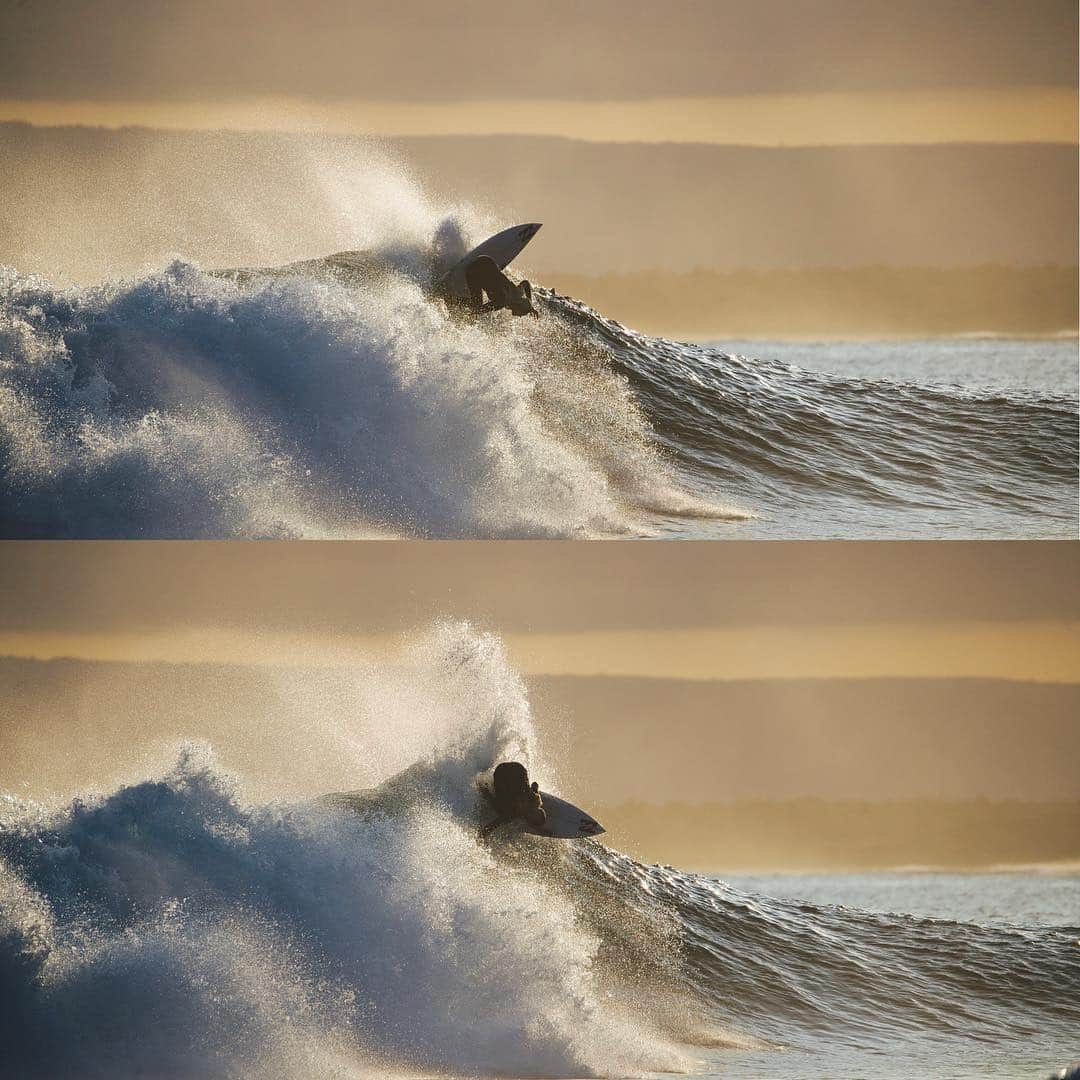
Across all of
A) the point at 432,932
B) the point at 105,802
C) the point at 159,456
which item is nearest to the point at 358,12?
the point at 159,456

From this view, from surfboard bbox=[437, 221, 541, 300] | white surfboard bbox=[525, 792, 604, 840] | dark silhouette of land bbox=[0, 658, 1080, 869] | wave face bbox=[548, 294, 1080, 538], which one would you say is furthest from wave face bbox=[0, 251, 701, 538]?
white surfboard bbox=[525, 792, 604, 840]

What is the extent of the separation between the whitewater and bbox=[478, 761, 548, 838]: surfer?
38.4 inches

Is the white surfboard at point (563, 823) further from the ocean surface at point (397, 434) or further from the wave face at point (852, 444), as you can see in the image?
the wave face at point (852, 444)

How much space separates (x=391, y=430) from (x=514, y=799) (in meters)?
1.56

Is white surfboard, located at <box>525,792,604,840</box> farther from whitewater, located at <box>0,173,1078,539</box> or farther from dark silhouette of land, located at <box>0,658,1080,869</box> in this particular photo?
whitewater, located at <box>0,173,1078,539</box>

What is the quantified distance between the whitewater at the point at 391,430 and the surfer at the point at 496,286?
15 centimetres

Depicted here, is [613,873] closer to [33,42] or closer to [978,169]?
[978,169]

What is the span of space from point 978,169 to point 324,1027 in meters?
4.76

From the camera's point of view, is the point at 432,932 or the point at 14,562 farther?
the point at 14,562

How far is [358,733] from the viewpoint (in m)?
5.69

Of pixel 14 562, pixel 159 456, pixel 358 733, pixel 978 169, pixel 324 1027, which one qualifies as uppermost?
pixel 978 169

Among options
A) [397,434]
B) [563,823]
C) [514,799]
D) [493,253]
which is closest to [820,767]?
[563,823]

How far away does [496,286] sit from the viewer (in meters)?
5.88

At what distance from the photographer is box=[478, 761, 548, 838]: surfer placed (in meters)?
5.38
